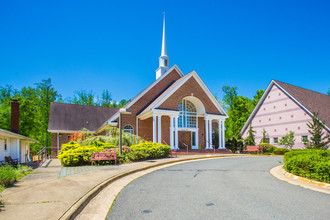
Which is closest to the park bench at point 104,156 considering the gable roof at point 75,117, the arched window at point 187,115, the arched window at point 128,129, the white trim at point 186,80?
the white trim at point 186,80

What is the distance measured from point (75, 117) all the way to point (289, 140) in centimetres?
2698

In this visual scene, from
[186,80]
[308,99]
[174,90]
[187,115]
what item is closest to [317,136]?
[308,99]

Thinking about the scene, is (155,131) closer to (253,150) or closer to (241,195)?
(253,150)

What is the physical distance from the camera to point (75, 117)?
32469mm

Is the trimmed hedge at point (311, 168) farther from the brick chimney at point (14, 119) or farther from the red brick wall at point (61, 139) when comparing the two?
the red brick wall at point (61, 139)

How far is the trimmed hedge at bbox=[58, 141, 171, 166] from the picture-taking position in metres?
13.8

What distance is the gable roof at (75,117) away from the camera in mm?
30031

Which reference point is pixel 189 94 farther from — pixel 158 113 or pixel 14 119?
pixel 14 119

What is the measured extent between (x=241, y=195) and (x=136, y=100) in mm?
20799

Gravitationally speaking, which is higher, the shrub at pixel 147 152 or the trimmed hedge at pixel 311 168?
the trimmed hedge at pixel 311 168

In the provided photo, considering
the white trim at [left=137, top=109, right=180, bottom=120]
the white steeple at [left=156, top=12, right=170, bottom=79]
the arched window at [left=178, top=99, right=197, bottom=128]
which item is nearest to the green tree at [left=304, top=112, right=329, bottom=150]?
the arched window at [left=178, top=99, right=197, bottom=128]

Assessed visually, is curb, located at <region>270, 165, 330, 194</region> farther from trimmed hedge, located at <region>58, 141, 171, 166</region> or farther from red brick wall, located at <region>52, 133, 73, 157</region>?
red brick wall, located at <region>52, 133, 73, 157</region>

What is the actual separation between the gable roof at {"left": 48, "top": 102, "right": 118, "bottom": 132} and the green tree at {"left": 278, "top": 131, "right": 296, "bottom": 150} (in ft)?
76.4

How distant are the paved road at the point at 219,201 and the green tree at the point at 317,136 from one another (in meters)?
21.7
